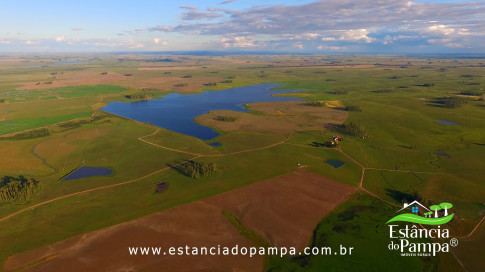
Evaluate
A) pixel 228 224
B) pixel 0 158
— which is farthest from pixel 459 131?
pixel 0 158

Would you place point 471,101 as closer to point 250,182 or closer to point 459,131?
point 459,131

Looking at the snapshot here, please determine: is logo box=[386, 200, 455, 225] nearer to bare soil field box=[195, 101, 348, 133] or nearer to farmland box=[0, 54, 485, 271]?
farmland box=[0, 54, 485, 271]

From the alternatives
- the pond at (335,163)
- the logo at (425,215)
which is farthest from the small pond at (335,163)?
the logo at (425,215)

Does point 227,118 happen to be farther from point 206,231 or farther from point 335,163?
point 206,231

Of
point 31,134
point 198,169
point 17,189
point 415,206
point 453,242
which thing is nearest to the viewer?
point 453,242

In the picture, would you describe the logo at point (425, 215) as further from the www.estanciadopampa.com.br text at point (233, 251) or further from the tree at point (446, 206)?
the www.estanciadopampa.com.br text at point (233, 251)

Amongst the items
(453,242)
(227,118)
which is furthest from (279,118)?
(453,242)
